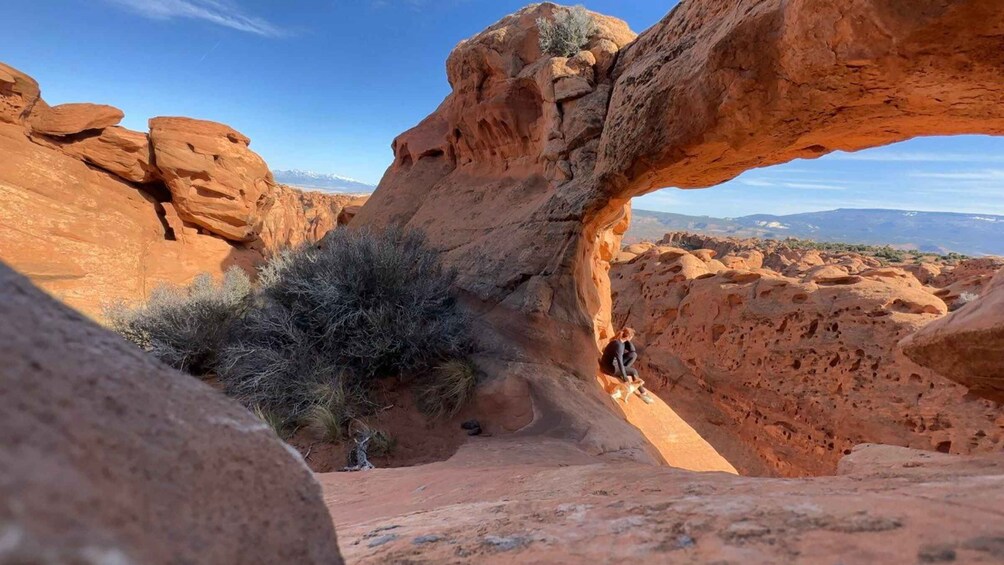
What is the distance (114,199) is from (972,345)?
51.6ft

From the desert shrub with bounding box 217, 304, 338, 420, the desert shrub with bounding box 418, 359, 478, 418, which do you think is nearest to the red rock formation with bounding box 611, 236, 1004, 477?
the desert shrub with bounding box 418, 359, 478, 418

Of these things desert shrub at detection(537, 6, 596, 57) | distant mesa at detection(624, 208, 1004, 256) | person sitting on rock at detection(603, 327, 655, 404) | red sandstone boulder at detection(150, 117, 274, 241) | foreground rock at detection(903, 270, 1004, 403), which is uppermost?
distant mesa at detection(624, 208, 1004, 256)

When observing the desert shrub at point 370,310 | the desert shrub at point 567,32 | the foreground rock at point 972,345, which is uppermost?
the desert shrub at point 567,32

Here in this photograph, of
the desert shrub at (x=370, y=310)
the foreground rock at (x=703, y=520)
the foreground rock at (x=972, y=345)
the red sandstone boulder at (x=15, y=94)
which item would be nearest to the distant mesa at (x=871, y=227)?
the red sandstone boulder at (x=15, y=94)

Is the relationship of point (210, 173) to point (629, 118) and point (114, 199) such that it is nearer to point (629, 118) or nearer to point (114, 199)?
point (114, 199)

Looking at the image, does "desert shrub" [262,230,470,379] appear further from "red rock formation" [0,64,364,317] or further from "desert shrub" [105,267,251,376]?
"red rock formation" [0,64,364,317]

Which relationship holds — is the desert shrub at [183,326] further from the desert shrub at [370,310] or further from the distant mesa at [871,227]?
the distant mesa at [871,227]

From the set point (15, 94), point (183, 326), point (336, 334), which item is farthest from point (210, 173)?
point (336, 334)

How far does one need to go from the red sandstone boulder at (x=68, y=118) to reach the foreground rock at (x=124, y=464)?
14574 mm

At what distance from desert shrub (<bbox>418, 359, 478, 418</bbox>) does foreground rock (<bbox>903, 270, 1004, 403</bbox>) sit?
4009 mm

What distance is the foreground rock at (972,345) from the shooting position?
2766 millimetres

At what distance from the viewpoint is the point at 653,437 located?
7.93m

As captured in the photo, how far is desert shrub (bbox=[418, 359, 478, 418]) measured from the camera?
5.45m

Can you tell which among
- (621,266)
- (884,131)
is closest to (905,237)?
(621,266)
